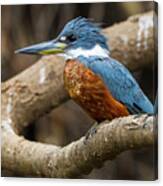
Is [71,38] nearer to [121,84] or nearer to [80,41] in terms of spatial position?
[80,41]

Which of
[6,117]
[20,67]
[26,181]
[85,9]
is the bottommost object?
[26,181]

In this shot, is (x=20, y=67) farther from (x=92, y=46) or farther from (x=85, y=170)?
(x=85, y=170)

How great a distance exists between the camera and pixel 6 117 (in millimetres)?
2320

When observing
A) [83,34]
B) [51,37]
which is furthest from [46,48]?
[83,34]

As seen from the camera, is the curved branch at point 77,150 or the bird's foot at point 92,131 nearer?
the curved branch at point 77,150

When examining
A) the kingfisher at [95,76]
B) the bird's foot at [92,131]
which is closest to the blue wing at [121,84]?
the kingfisher at [95,76]

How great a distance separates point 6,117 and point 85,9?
454 millimetres

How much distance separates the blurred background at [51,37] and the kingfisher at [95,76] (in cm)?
3

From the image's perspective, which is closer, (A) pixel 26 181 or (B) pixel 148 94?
(B) pixel 148 94

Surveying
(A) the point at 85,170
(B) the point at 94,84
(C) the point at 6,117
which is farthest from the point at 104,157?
(C) the point at 6,117

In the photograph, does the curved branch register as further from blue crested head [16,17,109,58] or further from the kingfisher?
blue crested head [16,17,109,58]

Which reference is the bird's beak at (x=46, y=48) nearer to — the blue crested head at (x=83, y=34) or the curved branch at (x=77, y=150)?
the blue crested head at (x=83, y=34)

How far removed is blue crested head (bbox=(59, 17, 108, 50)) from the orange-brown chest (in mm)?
64

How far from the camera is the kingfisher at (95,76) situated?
7.12 ft
